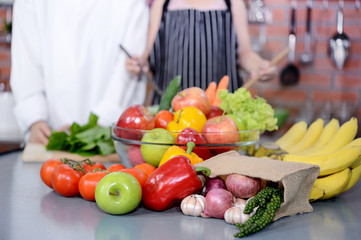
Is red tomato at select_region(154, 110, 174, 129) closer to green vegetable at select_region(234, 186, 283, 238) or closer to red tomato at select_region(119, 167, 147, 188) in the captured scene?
red tomato at select_region(119, 167, 147, 188)

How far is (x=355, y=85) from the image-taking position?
9.78 ft

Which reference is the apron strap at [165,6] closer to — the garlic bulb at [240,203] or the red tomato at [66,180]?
the red tomato at [66,180]

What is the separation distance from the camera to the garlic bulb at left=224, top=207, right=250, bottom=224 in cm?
80

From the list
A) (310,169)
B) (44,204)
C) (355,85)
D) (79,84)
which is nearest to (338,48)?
(355,85)

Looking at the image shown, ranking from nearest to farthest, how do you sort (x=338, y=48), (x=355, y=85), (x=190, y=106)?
(x=190, y=106) → (x=338, y=48) → (x=355, y=85)

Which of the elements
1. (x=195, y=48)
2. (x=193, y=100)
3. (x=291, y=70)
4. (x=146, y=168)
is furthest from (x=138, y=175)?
(x=291, y=70)

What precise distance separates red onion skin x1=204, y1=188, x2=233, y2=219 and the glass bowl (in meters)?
0.19

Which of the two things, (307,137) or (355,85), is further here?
(355,85)

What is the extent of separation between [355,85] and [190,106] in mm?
2185

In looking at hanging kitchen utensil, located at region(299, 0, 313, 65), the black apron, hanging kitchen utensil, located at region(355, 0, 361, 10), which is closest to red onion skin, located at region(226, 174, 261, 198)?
the black apron

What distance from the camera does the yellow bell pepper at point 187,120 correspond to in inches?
41.7

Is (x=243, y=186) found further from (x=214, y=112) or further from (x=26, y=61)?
(x=26, y=61)

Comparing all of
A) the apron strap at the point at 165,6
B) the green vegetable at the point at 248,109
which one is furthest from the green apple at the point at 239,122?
the apron strap at the point at 165,6

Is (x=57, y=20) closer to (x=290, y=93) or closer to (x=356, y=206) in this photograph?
(x=356, y=206)
